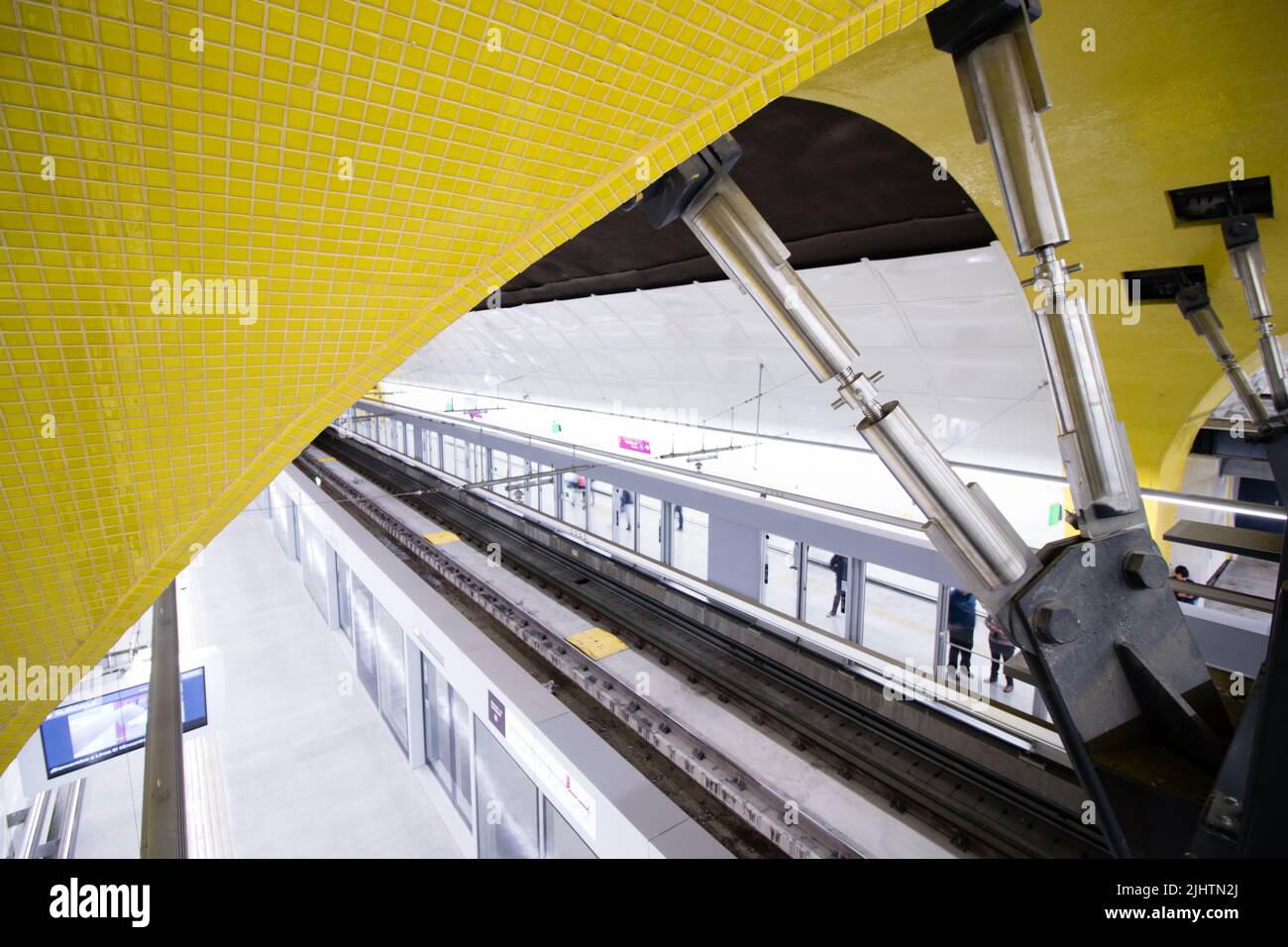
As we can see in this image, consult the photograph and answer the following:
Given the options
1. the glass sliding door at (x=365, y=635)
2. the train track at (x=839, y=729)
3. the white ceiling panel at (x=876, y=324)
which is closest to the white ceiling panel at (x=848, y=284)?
the white ceiling panel at (x=876, y=324)

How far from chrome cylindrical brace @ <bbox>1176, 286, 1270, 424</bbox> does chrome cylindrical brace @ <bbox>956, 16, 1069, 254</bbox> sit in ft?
11.3

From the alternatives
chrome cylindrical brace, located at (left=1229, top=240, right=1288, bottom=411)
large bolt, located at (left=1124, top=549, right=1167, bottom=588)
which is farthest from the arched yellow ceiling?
large bolt, located at (left=1124, top=549, right=1167, bottom=588)

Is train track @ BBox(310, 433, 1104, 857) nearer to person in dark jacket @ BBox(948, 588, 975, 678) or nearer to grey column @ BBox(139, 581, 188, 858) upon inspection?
grey column @ BBox(139, 581, 188, 858)

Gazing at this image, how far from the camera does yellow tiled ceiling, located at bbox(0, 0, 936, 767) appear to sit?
1.24 m

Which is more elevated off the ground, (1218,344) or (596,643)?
(1218,344)

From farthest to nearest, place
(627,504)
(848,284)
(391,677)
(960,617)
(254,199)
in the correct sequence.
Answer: (627,504), (391,677), (960,617), (848,284), (254,199)

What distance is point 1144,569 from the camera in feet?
5.54

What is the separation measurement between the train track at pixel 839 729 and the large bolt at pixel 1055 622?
9.38 ft

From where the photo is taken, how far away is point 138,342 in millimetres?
1518

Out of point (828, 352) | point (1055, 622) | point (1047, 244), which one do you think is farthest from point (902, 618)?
point (1047, 244)

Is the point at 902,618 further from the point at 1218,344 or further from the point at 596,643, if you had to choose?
the point at 1218,344

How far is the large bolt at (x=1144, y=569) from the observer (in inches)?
66.6

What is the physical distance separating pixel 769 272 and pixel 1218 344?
4.36 m
